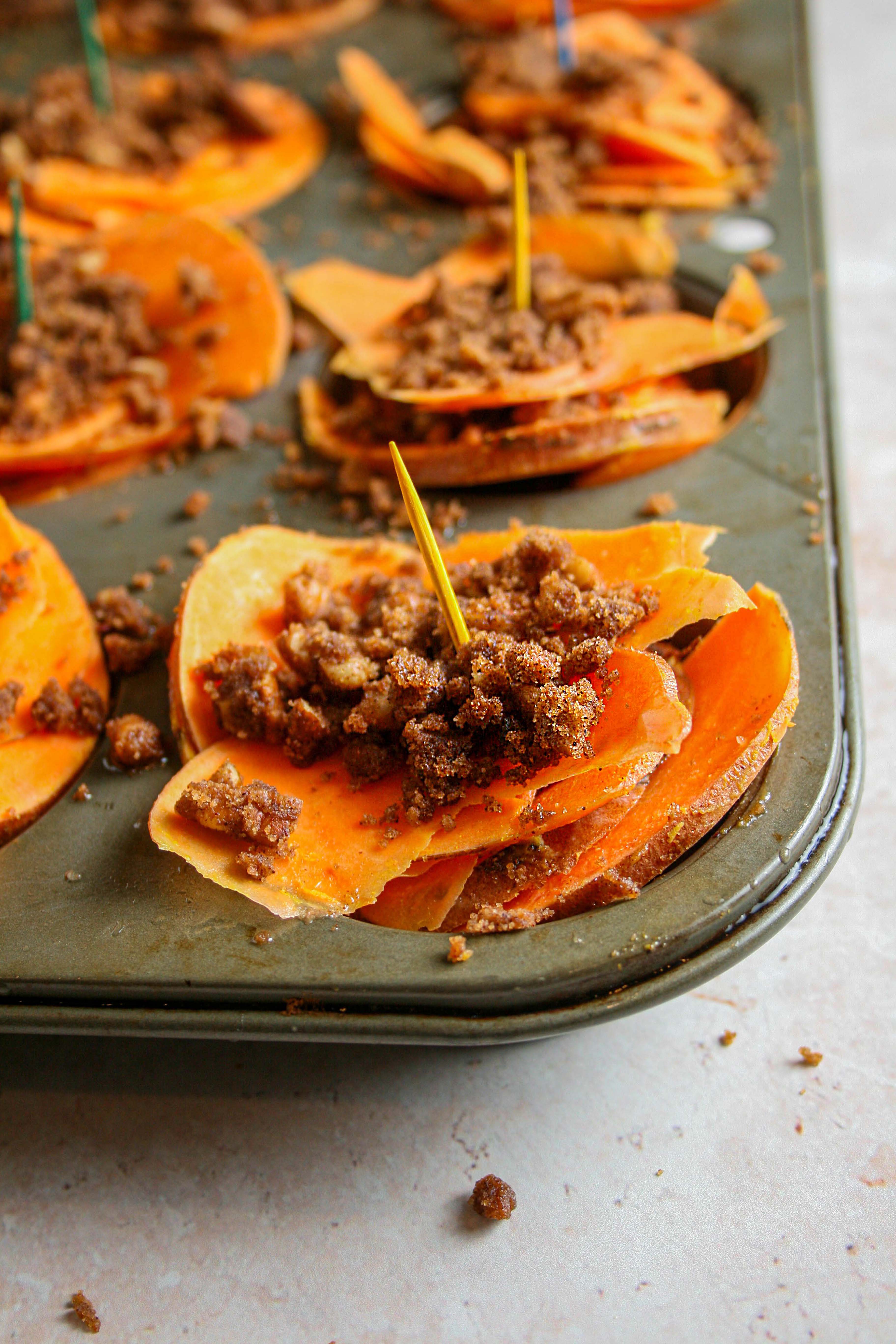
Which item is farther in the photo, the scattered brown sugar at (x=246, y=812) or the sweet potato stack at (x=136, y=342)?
the sweet potato stack at (x=136, y=342)

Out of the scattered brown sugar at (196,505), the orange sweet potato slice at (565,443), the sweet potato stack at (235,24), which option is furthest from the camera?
the sweet potato stack at (235,24)

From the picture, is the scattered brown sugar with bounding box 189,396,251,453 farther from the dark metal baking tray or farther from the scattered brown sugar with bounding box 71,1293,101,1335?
the scattered brown sugar with bounding box 71,1293,101,1335

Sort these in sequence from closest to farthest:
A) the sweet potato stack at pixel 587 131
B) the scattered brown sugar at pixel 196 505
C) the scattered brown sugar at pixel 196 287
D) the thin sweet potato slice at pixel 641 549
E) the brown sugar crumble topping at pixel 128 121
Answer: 1. the thin sweet potato slice at pixel 641 549
2. the scattered brown sugar at pixel 196 505
3. the scattered brown sugar at pixel 196 287
4. the sweet potato stack at pixel 587 131
5. the brown sugar crumble topping at pixel 128 121

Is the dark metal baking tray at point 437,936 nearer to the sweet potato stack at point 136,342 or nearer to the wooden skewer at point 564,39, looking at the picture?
the sweet potato stack at point 136,342

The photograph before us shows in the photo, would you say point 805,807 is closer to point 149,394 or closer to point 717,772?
point 717,772

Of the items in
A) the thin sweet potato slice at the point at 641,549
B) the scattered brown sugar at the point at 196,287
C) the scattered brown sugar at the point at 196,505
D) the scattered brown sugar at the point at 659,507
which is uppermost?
the scattered brown sugar at the point at 196,287

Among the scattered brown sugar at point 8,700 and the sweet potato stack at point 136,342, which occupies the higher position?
the sweet potato stack at point 136,342

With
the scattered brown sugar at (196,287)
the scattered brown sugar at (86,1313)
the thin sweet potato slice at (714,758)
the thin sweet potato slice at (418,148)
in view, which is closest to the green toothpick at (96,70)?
the thin sweet potato slice at (418,148)

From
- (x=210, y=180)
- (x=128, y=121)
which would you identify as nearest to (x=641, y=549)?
(x=210, y=180)
